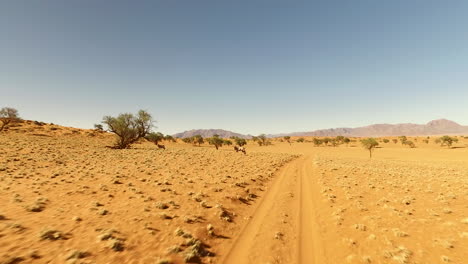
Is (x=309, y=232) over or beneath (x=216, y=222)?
beneath

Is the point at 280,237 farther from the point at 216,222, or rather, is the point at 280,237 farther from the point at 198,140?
the point at 198,140

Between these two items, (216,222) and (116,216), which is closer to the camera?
(116,216)

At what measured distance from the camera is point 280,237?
10.9m

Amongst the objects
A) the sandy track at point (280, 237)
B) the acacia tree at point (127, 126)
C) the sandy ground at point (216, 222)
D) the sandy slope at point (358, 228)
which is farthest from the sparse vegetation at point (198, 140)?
the sandy track at point (280, 237)

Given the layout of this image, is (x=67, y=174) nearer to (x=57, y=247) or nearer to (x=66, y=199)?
(x=66, y=199)

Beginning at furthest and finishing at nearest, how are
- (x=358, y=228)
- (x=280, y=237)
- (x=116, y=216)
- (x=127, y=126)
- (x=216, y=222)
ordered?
(x=127, y=126), (x=216, y=222), (x=358, y=228), (x=116, y=216), (x=280, y=237)

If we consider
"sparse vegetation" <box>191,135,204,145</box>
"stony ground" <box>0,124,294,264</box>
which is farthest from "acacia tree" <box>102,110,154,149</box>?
"sparse vegetation" <box>191,135,204,145</box>

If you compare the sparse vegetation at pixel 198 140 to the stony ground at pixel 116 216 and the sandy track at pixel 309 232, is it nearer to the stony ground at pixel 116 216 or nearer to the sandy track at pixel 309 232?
the stony ground at pixel 116 216

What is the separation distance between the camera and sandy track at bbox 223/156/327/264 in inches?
360

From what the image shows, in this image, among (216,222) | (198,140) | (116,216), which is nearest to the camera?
(116,216)

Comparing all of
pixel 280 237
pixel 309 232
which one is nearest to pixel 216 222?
pixel 280 237

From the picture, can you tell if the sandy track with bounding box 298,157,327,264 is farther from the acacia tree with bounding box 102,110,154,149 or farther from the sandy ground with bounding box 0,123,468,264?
the acacia tree with bounding box 102,110,154,149

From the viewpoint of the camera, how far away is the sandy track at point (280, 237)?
915 cm

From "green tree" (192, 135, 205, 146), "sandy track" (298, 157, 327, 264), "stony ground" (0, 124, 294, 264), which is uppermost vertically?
"green tree" (192, 135, 205, 146)
